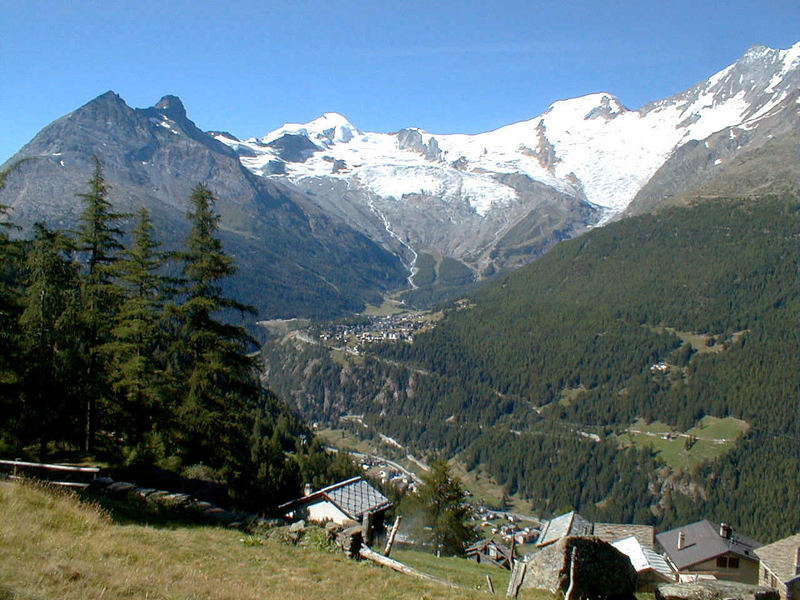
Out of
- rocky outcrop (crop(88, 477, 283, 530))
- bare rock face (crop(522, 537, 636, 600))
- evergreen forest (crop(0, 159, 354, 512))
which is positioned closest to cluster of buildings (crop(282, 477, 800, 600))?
evergreen forest (crop(0, 159, 354, 512))

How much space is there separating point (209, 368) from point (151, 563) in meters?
17.1

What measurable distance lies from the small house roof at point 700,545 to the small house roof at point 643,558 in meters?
8.03

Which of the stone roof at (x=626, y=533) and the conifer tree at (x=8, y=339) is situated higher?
the conifer tree at (x=8, y=339)

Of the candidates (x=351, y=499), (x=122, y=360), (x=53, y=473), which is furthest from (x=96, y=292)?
(x=351, y=499)

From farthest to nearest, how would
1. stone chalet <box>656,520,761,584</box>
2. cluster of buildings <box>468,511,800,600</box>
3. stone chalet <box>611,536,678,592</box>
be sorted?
stone chalet <box>656,520,761,584</box>, cluster of buildings <box>468,511,800,600</box>, stone chalet <box>611,536,678,592</box>

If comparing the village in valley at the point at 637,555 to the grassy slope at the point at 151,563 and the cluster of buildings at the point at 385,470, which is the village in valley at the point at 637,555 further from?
the cluster of buildings at the point at 385,470

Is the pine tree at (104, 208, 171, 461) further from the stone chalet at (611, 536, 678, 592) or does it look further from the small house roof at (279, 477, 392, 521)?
the stone chalet at (611, 536, 678, 592)

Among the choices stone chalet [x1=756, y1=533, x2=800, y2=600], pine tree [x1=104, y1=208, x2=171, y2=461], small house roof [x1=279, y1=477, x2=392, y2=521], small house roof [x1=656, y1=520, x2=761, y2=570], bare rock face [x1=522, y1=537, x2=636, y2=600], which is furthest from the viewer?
small house roof [x1=656, y1=520, x2=761, y2=570]

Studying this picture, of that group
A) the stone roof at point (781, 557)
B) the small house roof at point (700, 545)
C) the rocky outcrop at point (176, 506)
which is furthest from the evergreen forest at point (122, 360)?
the small house roof at point (700, 545)

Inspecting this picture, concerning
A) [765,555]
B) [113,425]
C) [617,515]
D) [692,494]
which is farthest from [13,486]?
[692,494]

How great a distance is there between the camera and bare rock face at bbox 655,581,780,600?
15484 mm

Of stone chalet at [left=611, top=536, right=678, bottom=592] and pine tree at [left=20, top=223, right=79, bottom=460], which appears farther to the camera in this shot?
stone chalet at [left=611, top=536, right=678, bottom=592]

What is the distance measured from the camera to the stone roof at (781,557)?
30.9m

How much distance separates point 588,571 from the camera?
15.2 metres
